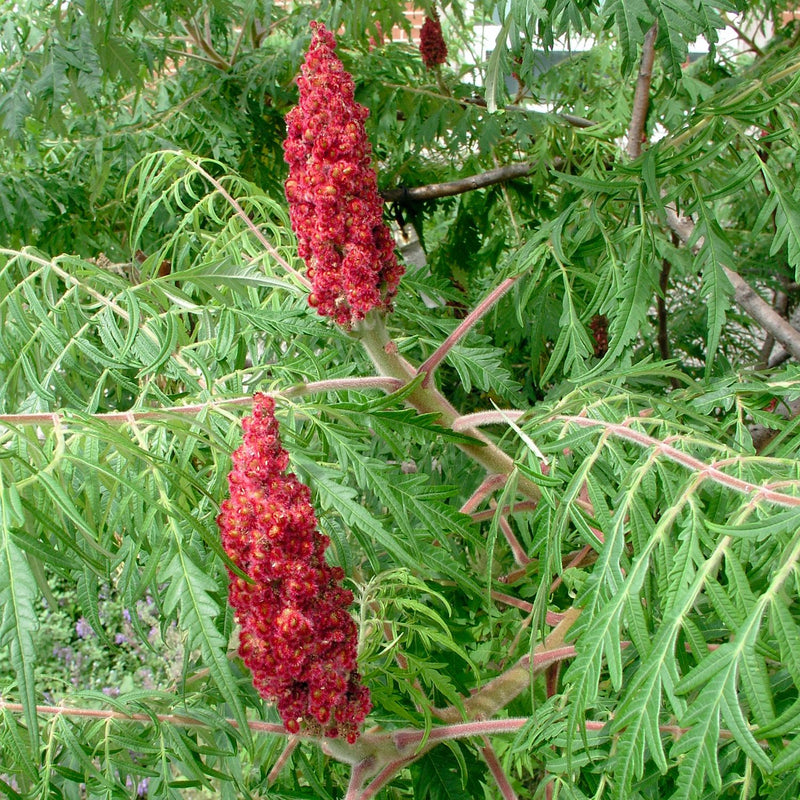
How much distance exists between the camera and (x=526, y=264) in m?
1.45

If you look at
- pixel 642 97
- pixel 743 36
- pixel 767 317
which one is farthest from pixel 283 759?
pixel 743 36

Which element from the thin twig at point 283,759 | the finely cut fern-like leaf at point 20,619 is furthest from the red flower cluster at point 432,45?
the finely cut fern-like leaf at point 20,619

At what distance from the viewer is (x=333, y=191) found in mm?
1203

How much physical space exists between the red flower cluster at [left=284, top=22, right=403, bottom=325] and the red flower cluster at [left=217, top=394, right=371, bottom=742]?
0.96 feet

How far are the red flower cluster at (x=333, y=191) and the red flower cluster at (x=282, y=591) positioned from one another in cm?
29

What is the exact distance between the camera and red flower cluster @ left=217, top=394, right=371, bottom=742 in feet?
3.14

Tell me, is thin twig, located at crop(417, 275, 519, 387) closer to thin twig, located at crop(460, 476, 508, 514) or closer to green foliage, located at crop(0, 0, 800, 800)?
green foliage, located at crop(0, 0, 800, 800)

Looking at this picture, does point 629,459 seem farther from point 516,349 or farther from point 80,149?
point 80,149

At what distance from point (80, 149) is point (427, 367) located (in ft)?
5.74

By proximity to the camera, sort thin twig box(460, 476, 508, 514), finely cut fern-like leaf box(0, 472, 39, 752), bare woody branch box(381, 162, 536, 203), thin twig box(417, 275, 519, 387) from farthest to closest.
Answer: bare woody branch box(381, 162, 536, 203) < thin twig box(460, 476, 508, 514) < thin twig box(417, 275, 519, 387) < finely cut fern-like leaf box(0, 472, 39, 752)

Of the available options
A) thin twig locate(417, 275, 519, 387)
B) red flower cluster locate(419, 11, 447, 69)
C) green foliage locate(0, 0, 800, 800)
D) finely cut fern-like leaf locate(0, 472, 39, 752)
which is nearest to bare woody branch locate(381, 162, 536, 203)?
green foliage locate(0, 0, 800, 800)

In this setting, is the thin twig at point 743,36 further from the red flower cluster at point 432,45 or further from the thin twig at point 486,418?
the thin twig at point 486,418

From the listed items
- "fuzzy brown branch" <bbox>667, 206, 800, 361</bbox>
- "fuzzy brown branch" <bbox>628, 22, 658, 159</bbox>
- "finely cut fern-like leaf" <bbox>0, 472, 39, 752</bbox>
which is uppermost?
"fuzzy brown branch" <bbox>628, 22, 658, 159</bbox>

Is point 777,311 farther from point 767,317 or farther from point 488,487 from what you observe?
point 488,487
